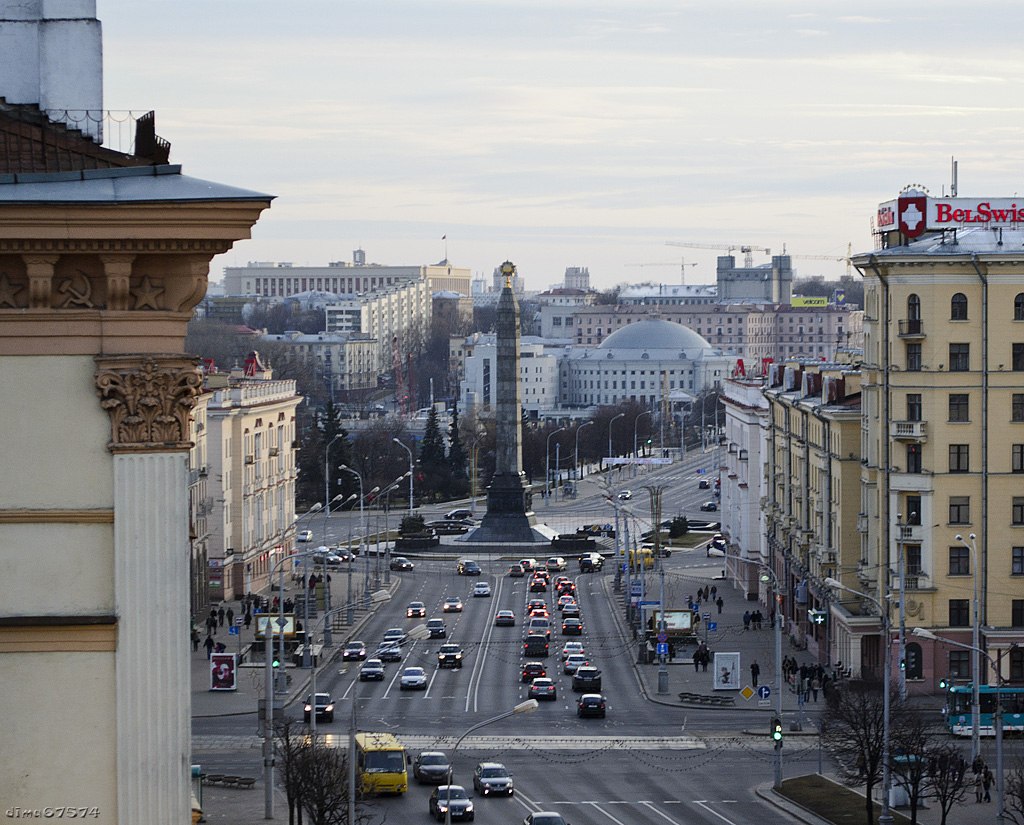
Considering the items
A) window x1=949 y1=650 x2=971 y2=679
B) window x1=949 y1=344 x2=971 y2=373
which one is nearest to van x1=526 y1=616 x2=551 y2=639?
window x1=949 y1=650 x2=971 y2=679

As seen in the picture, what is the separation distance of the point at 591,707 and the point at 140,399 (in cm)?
4855

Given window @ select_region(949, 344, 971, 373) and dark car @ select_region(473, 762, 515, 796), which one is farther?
window @ select_region(949, 344, 971, 373)

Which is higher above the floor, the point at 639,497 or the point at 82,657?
the point at 82,657

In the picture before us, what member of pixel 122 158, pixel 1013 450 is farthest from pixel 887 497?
pixel 122 158

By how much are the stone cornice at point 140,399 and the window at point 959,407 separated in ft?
168

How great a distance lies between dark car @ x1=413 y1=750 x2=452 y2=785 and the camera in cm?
4953

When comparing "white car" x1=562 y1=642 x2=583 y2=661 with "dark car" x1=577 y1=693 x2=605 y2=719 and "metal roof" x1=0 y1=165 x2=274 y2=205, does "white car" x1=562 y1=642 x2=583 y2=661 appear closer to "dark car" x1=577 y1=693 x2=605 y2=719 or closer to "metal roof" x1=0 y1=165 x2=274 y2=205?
"dark car" x1=577 y1=693 x2=605 y2=719

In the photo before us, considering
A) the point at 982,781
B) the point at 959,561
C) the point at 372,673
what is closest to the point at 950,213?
the point at 959,561

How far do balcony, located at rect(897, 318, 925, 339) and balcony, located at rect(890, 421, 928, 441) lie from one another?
2.43m

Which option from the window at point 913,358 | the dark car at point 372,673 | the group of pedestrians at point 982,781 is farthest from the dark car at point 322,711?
the window at point 913,358

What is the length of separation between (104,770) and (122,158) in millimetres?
3964

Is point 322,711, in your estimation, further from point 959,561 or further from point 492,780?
point 959,561

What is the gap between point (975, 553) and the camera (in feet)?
197

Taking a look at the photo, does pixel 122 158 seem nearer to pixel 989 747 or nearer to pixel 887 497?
pixel 989 747
